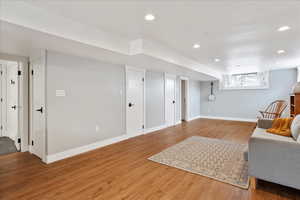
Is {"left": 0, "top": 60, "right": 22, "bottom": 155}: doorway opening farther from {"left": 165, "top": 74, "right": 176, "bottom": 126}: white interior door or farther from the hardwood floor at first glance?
{"left": 165, "top": 74, "right": 176, "bottom": 126}: white interior door

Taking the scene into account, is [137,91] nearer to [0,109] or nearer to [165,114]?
[165,114]

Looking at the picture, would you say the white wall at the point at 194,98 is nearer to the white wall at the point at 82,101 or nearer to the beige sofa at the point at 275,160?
the white wall at the point at 82,101

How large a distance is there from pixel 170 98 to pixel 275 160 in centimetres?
430

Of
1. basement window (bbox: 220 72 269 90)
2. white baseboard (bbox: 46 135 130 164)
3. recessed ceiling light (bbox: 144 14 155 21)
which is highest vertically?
recessed ceiling light (bbox: 144 14 155 21)

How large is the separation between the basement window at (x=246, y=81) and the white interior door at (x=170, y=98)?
3.14m

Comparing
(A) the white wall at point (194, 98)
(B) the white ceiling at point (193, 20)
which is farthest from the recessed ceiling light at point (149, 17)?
(A) the white wall at point (194, 98)

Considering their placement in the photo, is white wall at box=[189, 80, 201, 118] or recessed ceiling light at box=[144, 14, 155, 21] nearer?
recessed ceiling light at box=[144, 14, 155, 21]

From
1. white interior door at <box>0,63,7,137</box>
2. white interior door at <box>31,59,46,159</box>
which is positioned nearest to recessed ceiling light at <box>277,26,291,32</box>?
white interior door at <box>31,59,46,159</box>

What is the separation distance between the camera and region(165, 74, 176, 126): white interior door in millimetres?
5735

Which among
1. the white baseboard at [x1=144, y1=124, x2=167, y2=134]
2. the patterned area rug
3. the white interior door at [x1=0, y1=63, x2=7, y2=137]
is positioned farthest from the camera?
the white baseboard at [x1=144, y1=124, x2=167, y2=134]

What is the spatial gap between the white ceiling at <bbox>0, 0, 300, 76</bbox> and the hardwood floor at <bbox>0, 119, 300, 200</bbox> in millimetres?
2360

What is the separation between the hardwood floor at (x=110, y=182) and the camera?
1846 mm

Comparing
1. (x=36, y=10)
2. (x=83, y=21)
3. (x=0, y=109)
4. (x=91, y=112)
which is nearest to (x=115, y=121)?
(x=91, y=112)

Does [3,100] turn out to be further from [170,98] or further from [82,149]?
[170,98]
